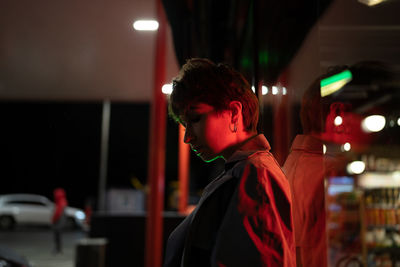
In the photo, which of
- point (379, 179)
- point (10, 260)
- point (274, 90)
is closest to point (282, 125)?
point (274, 90)

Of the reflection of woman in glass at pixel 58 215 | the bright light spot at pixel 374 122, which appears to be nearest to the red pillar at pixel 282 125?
the bright light spot at pixel 374 122

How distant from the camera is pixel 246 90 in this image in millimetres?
1024

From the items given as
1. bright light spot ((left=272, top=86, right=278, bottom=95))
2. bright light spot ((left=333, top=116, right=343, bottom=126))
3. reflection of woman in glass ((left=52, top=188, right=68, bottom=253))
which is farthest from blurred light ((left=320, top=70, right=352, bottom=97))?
reflection of woman in glass ((left=52, top=188, right=68, bottom=253))

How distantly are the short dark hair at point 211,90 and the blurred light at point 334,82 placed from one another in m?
0.22

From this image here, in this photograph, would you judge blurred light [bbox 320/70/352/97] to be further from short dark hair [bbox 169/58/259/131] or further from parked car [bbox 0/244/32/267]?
parked car [bbox 0/244/32/267]

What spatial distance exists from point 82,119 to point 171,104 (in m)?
1.37

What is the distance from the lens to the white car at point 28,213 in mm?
16172

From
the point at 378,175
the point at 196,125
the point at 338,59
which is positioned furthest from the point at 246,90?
the point at 378,175

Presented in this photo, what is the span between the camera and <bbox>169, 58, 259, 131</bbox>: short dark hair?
0.98 metres

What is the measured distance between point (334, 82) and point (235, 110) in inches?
13.8

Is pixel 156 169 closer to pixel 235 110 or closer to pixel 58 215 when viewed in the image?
pixel 235 110

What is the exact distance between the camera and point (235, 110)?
100 cm

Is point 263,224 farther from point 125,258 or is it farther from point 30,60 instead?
point 30,60

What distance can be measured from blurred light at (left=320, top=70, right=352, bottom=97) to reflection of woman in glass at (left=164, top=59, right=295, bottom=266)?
223 mm
